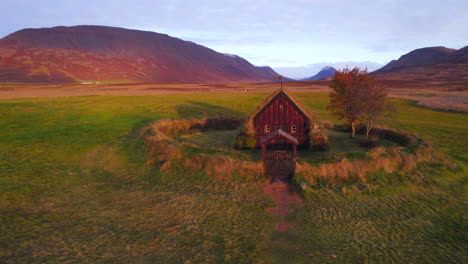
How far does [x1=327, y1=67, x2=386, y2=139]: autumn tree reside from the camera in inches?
965

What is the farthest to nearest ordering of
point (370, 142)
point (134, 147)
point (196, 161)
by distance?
point (370, 142) → point (134, 147) → point (196, 161)

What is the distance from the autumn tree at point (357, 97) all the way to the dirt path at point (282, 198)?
44.0 ft

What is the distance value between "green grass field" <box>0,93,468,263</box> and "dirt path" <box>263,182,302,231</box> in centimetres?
37

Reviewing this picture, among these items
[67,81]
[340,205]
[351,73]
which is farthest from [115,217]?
[67,81]

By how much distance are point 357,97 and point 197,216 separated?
20265 mm

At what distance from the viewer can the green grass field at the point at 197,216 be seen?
29.4 feet

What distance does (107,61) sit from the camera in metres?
160

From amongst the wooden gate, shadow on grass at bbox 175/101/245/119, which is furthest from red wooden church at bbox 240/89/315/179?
shadow on grass at bbox 175/101/245/119

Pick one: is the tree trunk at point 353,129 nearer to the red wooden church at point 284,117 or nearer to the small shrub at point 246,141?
the red wooden church at point 284,117

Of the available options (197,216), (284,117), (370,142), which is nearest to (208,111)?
(284,117)

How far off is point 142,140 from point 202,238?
14606 mm

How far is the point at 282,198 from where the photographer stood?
13.3 meters

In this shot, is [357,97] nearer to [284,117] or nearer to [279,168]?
[284,117]

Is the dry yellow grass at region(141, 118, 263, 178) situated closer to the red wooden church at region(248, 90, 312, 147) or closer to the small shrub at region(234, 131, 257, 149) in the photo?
the small shrub at region(234, 131, 257, 149)
